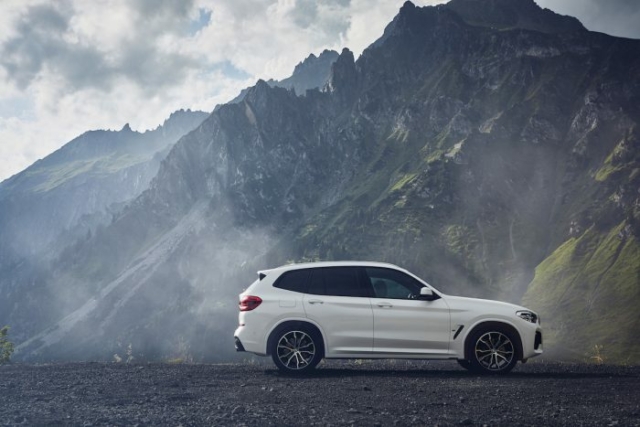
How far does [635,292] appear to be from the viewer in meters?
166

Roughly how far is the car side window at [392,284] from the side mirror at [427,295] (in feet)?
0.62

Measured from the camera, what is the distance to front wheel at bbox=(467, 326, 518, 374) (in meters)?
12.4

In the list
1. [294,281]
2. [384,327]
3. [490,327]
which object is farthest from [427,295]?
[294,281]

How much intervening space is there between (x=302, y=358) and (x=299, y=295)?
1511 mm

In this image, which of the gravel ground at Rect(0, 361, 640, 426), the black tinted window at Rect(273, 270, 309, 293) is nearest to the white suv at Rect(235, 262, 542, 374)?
the black tinted window at Rect(273, 270, 309, 293)

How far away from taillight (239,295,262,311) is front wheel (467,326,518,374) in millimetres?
5185

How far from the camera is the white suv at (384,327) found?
1232 centimetres

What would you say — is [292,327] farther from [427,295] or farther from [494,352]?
[494,352]

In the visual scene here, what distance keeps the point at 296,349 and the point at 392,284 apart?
2.81 metres

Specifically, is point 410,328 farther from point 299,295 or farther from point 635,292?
point 635,292

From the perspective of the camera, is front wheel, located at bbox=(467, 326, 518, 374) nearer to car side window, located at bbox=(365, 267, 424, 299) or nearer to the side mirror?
the side mirror

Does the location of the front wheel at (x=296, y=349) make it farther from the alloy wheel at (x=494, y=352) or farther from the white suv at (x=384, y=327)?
the alloy wheel at (x=494, y=352)

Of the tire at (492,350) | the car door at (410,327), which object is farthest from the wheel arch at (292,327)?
the tire at (492,350)

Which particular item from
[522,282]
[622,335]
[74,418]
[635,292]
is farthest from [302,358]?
[522,282]
